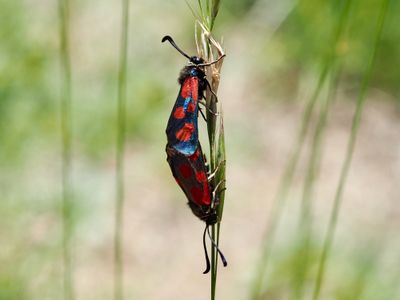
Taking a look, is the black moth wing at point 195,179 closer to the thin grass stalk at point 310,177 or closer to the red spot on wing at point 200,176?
the red spot on wing at point 200,176

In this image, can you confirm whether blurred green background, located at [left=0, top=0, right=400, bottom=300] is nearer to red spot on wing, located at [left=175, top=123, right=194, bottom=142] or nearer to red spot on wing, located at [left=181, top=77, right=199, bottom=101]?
red spot on wing, located at [left=181, top=77, right=199, bottom=101]

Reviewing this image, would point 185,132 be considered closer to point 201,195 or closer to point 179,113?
point 179,113

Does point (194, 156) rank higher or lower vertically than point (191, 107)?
lower

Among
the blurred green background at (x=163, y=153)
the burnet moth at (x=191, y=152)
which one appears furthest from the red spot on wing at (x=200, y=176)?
the blurred green background at (x=163, y=153)

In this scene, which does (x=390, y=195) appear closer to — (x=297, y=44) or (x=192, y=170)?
(x=297, y=44)

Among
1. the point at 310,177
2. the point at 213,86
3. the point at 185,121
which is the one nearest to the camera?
the point at 213,86

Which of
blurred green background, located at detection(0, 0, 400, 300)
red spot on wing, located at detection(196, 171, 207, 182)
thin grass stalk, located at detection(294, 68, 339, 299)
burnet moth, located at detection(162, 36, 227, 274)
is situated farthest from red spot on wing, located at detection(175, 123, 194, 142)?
blurred green background, located at detection(0, 0, 400, 300)

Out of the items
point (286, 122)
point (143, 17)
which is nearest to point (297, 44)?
point (286, 122)

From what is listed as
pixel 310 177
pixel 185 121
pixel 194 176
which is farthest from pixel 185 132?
pixel 310 177
